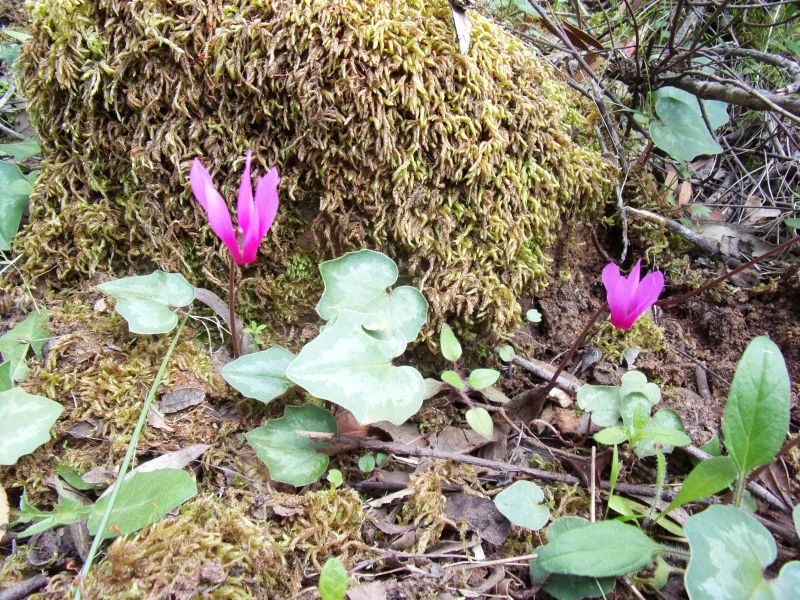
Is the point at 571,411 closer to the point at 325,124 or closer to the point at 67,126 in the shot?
the point at 325,124

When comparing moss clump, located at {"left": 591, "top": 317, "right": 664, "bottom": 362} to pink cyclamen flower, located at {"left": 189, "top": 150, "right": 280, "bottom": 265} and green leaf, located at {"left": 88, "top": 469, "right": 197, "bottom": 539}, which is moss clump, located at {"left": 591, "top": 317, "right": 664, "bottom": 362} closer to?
pink cyclamen flower, located at {"left": 189, "top": 150, "right": 280, "bottom": 265}

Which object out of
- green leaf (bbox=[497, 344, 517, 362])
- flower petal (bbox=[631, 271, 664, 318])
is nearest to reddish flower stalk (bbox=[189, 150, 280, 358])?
green leaf (bbox=[497, 344, 517, 362])

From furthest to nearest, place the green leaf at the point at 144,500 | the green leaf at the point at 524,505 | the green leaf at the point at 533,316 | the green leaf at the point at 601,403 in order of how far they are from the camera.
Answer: the green leaf at the point at 533,316 → the green leaf at the point at 601,403 → the green leaf at the point at 524,505 → the green leaf at the point at 144,500

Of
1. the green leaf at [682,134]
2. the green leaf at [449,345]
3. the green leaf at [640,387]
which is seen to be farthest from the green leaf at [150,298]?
the green leaf at [682,134]

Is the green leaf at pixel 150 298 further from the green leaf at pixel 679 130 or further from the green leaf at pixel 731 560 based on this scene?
the green leaf at pixel 679 130

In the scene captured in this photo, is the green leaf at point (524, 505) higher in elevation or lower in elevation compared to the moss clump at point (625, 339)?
lower

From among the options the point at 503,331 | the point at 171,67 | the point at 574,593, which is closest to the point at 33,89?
the point at 171,67

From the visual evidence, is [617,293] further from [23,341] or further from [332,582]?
[23,341]
